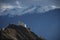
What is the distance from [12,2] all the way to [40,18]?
443mm

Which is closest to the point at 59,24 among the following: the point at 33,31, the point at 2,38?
the point at 33,31

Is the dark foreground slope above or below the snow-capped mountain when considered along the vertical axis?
below

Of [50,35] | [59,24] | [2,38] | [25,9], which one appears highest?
[25,9]

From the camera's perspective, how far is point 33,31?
6.08 feet

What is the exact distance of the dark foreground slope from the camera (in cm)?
178

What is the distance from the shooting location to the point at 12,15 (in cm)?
185

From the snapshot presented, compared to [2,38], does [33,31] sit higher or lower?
higher

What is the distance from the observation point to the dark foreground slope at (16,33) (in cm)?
178

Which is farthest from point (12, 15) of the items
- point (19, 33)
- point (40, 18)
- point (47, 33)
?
point (47, 33)

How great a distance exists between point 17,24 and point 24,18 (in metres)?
0.13

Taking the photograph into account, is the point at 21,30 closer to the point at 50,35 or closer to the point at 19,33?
the point at 19,33

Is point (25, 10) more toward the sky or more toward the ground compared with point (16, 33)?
more toward the sky

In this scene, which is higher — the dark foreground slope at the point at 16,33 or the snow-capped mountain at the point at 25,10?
the snow-capped mountain at the point at 25,10

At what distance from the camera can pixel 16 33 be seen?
180cm
